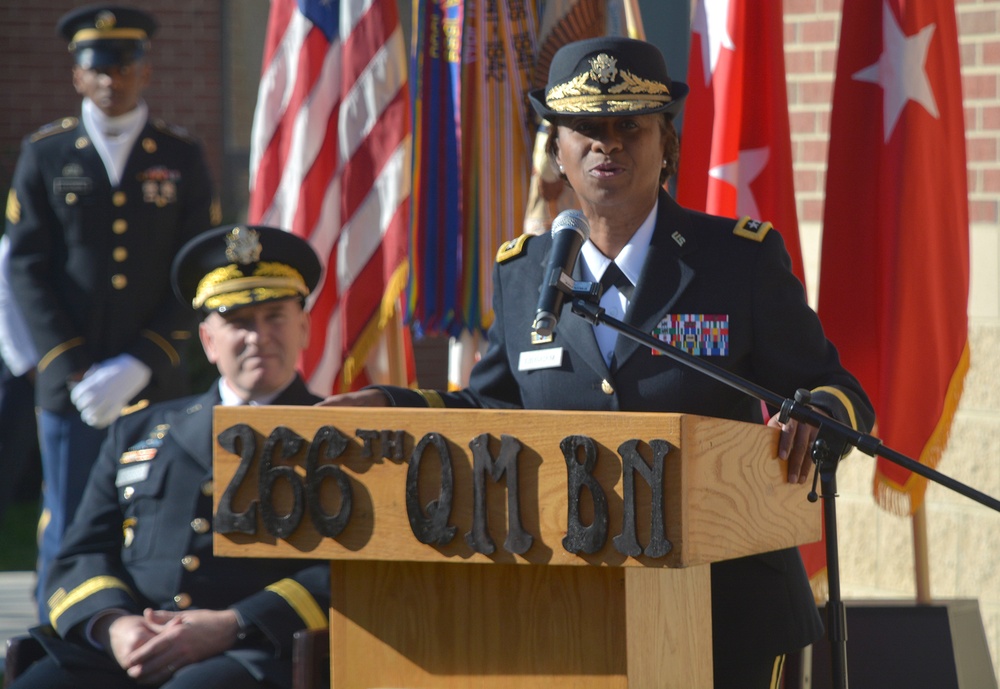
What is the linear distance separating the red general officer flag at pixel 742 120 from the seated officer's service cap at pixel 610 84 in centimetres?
145

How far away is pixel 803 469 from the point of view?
2.37m

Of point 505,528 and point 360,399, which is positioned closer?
point 505,528

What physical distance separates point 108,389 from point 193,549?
1709mm

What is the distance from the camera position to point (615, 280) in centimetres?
268

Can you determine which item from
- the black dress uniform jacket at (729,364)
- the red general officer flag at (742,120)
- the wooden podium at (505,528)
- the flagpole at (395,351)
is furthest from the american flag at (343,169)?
the wooden podium at (505,528)

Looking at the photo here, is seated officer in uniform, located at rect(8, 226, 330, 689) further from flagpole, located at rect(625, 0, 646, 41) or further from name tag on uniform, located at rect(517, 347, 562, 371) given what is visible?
flagpole, located at rect(625, 0, 646, 41)

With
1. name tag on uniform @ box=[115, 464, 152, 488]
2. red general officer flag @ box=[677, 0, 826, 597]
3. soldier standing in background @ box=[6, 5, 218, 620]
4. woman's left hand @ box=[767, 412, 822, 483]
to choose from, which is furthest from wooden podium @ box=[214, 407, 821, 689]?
soldier standing in background @ box=[6, 5, 218, 620]

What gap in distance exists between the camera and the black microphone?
2.11 meters

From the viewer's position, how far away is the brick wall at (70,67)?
35.3ft

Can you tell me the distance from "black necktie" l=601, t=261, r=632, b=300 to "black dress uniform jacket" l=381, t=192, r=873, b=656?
1.4 inches

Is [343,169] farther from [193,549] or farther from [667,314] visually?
[667,314]

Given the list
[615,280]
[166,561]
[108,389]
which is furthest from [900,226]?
[108,389]

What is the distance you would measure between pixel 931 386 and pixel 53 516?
10.1 ft

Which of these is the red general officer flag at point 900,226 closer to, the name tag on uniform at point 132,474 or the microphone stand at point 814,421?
the microphone stand at point 814,421
